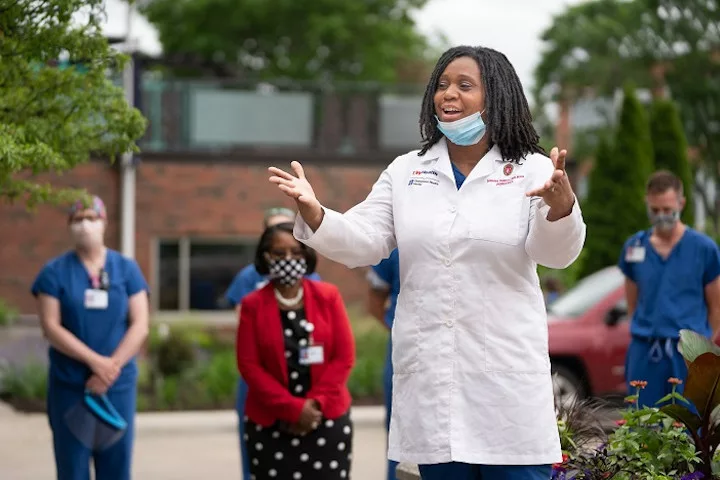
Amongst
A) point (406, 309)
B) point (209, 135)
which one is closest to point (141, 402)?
point (209, 135)

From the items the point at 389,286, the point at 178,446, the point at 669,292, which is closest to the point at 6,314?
the point at 178,446

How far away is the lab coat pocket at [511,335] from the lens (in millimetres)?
4207

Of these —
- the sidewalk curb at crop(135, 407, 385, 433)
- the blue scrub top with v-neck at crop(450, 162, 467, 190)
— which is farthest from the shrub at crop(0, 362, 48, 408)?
the blue scrub top with v-neck at crop(450, 162, 467, 190)

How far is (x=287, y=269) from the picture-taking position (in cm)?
661

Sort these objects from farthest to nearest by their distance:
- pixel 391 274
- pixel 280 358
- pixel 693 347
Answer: pixel 391 274 < pixel 280 358 < pixel 693 347

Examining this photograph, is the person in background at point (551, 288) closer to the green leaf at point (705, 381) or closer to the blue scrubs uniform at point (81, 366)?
the blue scrubs uniform at point (81, 366)

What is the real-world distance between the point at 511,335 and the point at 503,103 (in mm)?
747

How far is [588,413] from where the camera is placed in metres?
5.91

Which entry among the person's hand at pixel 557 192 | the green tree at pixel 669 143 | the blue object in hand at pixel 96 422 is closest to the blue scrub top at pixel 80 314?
the blue object in hand at pixel 96 422

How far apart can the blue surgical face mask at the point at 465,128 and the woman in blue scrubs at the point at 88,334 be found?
343 cm

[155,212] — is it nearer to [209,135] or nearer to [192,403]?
[209,135]

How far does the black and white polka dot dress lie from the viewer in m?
6.52

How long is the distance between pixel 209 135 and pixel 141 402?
354 inches

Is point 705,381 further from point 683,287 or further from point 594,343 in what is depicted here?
point 594,343
